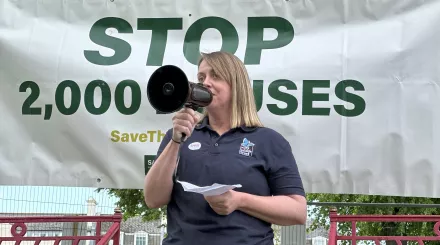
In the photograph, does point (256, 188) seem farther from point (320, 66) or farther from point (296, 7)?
point (296, 7)

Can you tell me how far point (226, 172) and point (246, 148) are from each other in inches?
4.8

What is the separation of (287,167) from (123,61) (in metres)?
1.86

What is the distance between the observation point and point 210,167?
5.77 feet

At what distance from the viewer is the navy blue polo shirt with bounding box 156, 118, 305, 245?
67.1 inches

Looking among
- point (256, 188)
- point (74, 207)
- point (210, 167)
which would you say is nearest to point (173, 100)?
point (210, 167)

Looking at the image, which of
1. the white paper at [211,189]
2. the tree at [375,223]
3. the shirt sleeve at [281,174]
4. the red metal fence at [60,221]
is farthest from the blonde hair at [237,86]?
the tree at [375,223]

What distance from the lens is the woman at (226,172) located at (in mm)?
1697

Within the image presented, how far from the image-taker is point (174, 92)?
1.63m

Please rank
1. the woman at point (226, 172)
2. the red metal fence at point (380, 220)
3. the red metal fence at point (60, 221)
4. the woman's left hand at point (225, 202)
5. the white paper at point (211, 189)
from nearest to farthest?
the white paper at point (211, 189) → the woman's left hand at point (225, 202) → the woman at point (226, 172) → the red metal fence at point (380, 220) → the red metal fence at point (60, 221)

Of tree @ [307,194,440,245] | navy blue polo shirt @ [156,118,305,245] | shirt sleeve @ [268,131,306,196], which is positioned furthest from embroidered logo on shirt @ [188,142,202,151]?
tree @ [307,194,440,245]

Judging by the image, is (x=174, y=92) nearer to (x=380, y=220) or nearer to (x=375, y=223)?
(x=380, y=220)

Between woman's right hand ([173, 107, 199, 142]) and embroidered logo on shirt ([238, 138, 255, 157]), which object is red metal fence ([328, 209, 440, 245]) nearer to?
embroidered logo on shirt ([238, 138, 255, 157])

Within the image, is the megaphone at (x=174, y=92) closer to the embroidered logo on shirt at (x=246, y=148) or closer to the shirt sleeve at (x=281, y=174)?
the embroidered logo on shirt at (x=246, y=148)

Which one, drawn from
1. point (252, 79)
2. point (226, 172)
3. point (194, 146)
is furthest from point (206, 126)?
point (252, 79)
